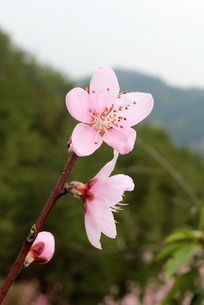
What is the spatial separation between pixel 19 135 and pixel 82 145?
1410cm

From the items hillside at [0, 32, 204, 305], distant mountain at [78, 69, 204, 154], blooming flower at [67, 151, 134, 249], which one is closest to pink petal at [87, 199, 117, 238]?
blooming flower at [67, 151, 134, 249]

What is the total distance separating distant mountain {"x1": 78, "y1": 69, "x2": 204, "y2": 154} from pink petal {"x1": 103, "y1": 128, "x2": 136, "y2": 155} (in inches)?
5091

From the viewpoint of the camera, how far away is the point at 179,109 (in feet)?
498

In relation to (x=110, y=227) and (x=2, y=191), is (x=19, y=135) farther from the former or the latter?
(x=110, y=227)

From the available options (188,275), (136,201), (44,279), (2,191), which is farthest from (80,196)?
(136,201)

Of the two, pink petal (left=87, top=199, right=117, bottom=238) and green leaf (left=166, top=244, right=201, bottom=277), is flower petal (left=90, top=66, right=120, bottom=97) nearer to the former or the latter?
pink petal (left=87, top=199, right=117, bottom=238)

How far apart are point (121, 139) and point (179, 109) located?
Result: 15428 centimetres

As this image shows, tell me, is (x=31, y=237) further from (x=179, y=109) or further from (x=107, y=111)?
(x=179, y=109)

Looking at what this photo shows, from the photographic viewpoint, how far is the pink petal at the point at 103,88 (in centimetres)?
76

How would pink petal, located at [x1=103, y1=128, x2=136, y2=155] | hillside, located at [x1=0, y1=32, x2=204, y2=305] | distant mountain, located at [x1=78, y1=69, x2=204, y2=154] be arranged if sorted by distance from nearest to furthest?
pink petal, located at [x1=103, y1=128, x2=136, y2=155], hillside, located at [x1=0, y1=32, x2=204, y2=305], distant mountain, located at [x1=78, y1=69, x2=204, y2=154]

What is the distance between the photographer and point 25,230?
43.3 ft

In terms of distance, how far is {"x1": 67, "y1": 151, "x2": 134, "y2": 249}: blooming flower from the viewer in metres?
0.73

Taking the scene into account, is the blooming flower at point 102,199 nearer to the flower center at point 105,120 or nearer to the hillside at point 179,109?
the flower center at point 105,120

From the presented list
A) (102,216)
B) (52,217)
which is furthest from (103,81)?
(52,217)
